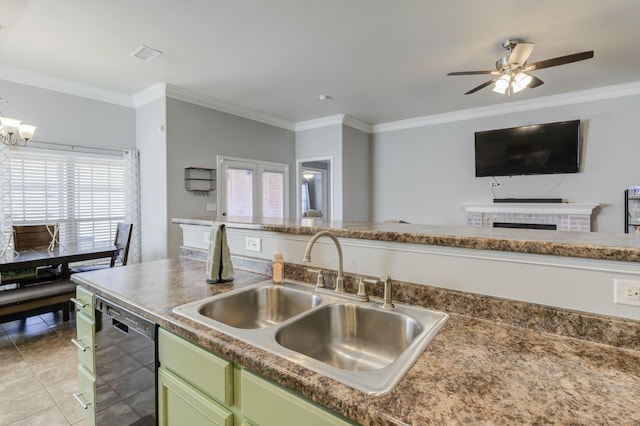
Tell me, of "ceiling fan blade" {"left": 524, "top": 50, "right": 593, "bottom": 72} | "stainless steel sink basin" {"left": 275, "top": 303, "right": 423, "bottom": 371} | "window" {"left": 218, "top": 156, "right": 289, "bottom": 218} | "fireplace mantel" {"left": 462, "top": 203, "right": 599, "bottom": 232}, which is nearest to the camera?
"stainless steel sink basin" {"left": 275, "top": 303, "right": 423, "bottom": 371}

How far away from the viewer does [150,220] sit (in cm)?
434

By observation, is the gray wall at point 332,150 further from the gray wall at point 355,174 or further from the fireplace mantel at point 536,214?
the fireplace mantel at point 536,214

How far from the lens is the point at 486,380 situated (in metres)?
0.77

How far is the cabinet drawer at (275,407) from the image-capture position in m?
0.76

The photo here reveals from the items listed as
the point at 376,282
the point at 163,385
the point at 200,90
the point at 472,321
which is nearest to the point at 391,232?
the point at 376,282

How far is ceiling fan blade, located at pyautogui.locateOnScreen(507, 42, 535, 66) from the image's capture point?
2.64 m

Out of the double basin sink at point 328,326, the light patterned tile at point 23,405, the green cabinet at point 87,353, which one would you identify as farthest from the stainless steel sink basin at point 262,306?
the light patterned tile at point 23,405

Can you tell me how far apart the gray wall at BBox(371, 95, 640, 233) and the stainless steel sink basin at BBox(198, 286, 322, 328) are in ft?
14.4

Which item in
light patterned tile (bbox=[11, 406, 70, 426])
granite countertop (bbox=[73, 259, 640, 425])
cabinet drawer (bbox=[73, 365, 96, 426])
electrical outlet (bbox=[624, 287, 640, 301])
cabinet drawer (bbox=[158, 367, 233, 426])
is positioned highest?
electrical outlet (bbox=[624, 287, 640, 301])

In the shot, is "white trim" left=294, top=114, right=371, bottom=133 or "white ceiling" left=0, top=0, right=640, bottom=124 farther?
"white trim" left=294, top=114, right=371, bottom=133

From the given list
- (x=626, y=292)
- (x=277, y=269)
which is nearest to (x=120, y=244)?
(x=277, y=269)

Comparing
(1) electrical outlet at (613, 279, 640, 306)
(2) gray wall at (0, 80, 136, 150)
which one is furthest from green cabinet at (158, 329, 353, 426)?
(2) gray wall at (0, 80, 136, 150)

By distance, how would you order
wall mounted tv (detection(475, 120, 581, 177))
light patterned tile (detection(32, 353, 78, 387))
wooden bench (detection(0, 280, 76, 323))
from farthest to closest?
wall mounted tv (detection(475, 120, 581, 177))
wooden bench (detection(0, 280, 76, 323))
light patterned tile (detection(32, 353, 78, 387))

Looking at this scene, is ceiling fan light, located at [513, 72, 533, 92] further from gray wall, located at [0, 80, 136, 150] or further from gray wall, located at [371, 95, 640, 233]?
gray wall, located at [0, 80, 136, 150]
